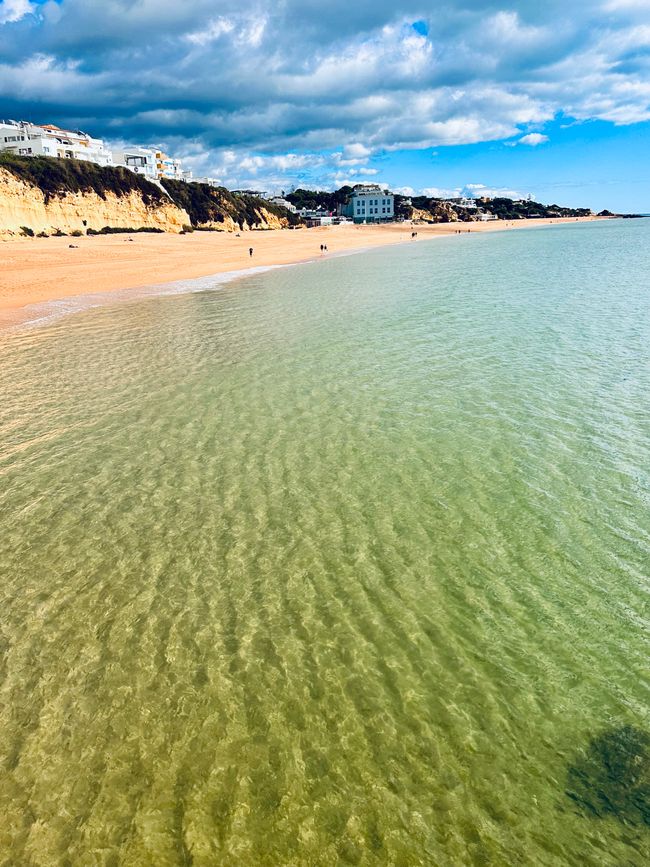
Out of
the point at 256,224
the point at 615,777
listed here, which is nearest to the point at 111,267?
the point at 615,777

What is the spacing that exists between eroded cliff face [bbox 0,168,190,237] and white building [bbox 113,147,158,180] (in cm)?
4154

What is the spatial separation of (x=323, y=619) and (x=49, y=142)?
118 m

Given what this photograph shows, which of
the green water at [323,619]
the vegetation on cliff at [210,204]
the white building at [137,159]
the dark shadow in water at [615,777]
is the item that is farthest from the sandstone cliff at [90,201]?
the dark shadow in water at [615,777]

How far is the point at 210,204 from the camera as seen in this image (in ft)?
353

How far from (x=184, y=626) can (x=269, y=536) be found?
2.19 meters

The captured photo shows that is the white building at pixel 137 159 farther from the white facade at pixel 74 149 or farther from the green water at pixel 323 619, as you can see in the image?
the green water at pixel 323 619

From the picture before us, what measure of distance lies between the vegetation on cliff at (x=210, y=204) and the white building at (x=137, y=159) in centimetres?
1854

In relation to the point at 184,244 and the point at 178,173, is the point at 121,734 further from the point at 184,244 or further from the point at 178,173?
the point at 178,173

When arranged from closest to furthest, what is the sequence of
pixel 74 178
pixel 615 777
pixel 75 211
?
1. pixel 615 777
2. pixel 75 211
3. pixel 74 178

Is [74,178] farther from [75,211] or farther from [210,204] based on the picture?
[210,204]

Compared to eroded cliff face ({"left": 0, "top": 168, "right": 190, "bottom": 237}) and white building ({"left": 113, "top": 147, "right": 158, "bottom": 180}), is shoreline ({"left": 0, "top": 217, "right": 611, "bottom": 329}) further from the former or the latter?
white building ({"left": 113, "top": 147, "right": 158, "bottom": 180})

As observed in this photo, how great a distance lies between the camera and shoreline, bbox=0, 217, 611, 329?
35.1 metres

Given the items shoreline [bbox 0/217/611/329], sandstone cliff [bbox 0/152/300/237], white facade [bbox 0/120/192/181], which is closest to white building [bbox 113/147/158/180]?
white facade [bbox 0/120/192/181]

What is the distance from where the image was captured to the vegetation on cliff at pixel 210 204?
10381cm
